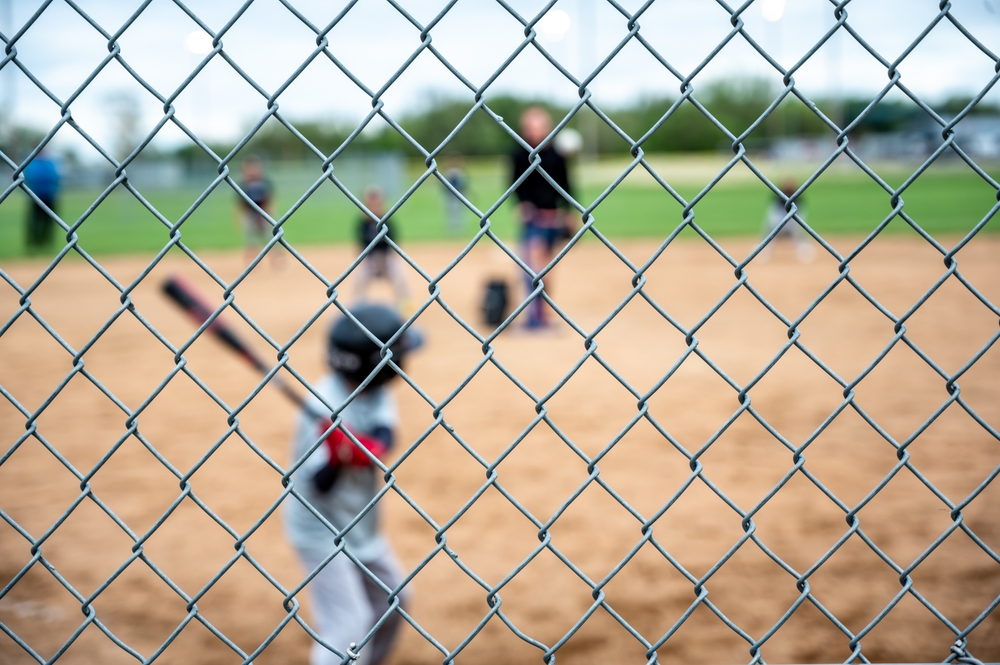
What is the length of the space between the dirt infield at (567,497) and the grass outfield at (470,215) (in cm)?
598

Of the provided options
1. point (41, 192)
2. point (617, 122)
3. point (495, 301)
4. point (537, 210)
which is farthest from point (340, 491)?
point (617, 122)

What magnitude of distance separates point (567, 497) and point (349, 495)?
63.2 inches

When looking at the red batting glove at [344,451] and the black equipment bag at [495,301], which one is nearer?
the red batting glove at [344,451]

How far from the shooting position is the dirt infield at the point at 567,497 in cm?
295

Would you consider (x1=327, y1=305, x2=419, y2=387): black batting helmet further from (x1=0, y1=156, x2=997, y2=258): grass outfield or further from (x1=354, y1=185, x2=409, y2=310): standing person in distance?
(x1=0, y1=156, x2=997, y2=258): grass outfield

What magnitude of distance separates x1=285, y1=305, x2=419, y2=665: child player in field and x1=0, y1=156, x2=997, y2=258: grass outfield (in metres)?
9.36

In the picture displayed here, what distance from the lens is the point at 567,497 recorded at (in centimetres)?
400

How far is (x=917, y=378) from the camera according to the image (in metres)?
5.92

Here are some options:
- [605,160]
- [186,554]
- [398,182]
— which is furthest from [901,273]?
[605,160]

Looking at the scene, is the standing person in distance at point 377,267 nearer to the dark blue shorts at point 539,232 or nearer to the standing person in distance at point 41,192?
the dark blue shorts at point 539,232

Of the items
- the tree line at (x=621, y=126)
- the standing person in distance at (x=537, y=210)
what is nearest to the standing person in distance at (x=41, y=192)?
the standing person in distance at (x=537, y=210)

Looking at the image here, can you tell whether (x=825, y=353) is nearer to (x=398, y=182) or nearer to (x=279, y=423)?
(x=279, y=423)

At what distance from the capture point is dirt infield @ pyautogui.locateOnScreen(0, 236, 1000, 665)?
9.66ft

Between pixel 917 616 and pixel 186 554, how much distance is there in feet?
10.4
